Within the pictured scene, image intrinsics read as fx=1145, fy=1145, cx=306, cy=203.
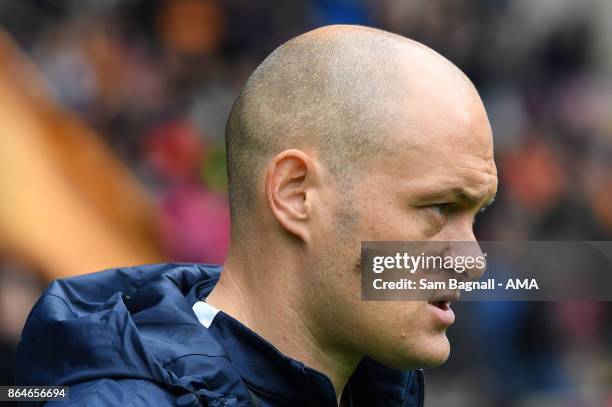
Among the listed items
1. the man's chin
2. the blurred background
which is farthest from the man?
the blurred background

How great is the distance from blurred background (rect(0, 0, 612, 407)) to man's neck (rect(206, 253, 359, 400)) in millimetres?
2332

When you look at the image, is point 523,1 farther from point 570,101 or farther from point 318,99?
point 318,99

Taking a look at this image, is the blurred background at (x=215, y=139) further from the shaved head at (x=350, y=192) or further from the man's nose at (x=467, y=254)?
the man's nose at (x=467, y=254)

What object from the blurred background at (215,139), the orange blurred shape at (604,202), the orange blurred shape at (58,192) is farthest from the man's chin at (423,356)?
the orange blurred shape at (604,202)

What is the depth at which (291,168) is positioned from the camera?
7.49ft

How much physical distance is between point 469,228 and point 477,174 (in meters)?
0.12

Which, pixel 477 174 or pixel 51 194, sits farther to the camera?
pixel 51 194

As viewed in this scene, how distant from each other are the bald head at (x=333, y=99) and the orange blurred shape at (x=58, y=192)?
2.48 m

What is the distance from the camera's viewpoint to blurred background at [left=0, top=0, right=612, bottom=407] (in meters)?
4.86

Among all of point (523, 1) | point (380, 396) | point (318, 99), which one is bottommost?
point (380, 396)

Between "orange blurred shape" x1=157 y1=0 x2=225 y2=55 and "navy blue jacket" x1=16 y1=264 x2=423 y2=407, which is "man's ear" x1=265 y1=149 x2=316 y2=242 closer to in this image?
"navy blue jacket" x1=16 y1=264 x2=423 y2=407

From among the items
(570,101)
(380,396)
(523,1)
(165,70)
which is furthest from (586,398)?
(380,396)

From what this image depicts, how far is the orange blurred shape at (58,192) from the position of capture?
4730 millimetres

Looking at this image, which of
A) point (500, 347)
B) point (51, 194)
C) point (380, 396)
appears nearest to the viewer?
point (380, 396)
